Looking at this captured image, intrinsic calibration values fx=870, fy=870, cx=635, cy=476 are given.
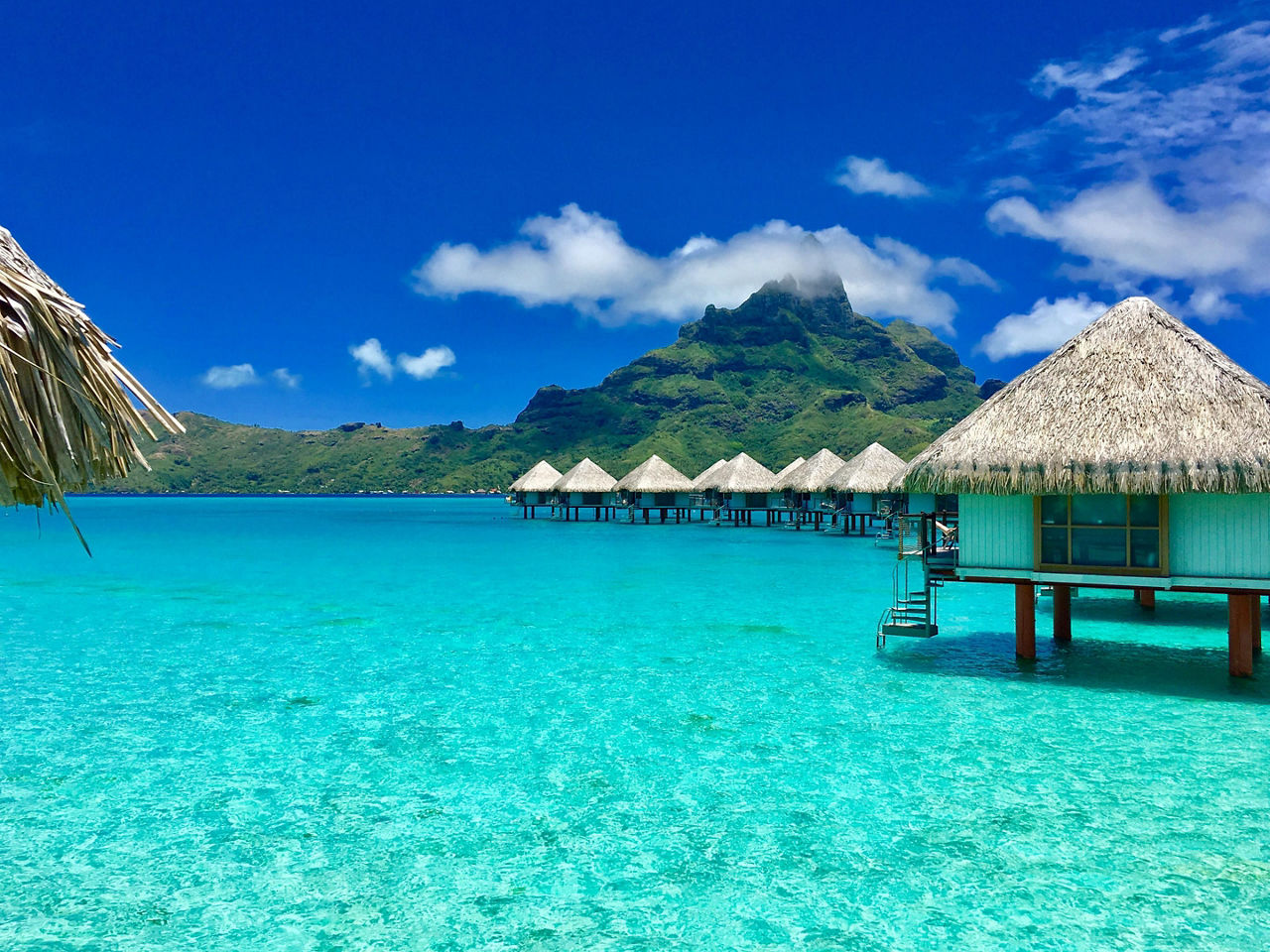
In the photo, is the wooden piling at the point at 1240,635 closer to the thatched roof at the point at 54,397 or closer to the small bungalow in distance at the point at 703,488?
the thatched roof at the point at 54,397

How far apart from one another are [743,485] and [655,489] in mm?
6345

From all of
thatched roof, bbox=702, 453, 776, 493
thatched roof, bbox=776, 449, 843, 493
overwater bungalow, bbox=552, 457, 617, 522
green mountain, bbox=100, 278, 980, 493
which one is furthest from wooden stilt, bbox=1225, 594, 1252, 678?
green mountain, bbox=100, 278, 980, 493

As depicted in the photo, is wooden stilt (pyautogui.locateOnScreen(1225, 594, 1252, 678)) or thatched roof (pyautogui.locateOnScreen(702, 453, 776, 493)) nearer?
wooden stilt (pyautogui.locateOnScreen(1225, 594, 1252, 678))

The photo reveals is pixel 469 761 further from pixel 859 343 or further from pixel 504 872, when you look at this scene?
pixel 859 343

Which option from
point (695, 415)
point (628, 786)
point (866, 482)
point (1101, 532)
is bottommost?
point (628, 786)

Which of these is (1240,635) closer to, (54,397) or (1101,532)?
(1101,532)

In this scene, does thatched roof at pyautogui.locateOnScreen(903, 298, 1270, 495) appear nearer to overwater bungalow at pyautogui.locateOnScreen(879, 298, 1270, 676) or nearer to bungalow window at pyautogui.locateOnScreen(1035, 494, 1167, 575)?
overwater bungalow at pyautogui.locateOnScreen(879, 298, 1270, 676)

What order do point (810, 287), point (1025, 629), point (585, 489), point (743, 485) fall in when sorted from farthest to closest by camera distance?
point (810, 287), point (585, 489), point (743, 485), point (1025, 629)

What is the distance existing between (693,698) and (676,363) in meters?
141

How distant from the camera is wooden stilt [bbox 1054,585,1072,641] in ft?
46.1

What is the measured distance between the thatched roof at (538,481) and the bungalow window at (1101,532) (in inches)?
1994

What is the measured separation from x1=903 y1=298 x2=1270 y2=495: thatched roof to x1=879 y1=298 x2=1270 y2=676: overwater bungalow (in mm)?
17

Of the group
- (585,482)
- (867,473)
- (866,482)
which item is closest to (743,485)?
(867,473)

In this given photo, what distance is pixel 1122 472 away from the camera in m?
10.3
